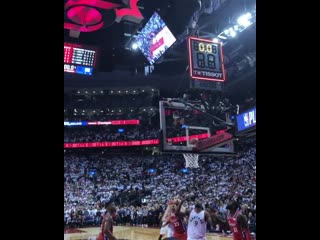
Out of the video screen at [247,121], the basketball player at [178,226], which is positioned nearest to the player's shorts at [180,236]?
the basketball player at [178,226]

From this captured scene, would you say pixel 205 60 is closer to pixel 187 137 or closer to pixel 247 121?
pixel 187 137

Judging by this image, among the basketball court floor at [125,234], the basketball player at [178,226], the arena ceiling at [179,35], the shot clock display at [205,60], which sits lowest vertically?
the basketball court floor at [125,234]

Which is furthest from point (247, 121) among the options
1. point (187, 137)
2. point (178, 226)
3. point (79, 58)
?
point (79, 58)

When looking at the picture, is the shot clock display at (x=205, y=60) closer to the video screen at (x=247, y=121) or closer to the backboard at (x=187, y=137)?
the backboard at (x=187, y=137)

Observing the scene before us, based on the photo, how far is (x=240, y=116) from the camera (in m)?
6.71

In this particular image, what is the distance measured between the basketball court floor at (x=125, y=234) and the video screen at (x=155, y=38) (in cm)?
480

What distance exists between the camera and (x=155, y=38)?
364 inches

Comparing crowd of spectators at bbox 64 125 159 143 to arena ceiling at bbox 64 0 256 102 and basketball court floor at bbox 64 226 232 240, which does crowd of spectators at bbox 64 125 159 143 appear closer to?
arena ceiling at bbox 64 0 256 102

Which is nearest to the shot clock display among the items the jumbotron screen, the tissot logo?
the tissot logo

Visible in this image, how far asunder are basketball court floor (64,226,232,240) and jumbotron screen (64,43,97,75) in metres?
4.61

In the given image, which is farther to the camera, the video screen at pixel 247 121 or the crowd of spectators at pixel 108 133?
the crowd of spectators at pixel 108 133

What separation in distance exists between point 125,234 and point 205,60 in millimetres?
6235

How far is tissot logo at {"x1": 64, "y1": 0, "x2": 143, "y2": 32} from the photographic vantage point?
7035 mm

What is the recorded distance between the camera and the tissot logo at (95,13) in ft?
23.1
